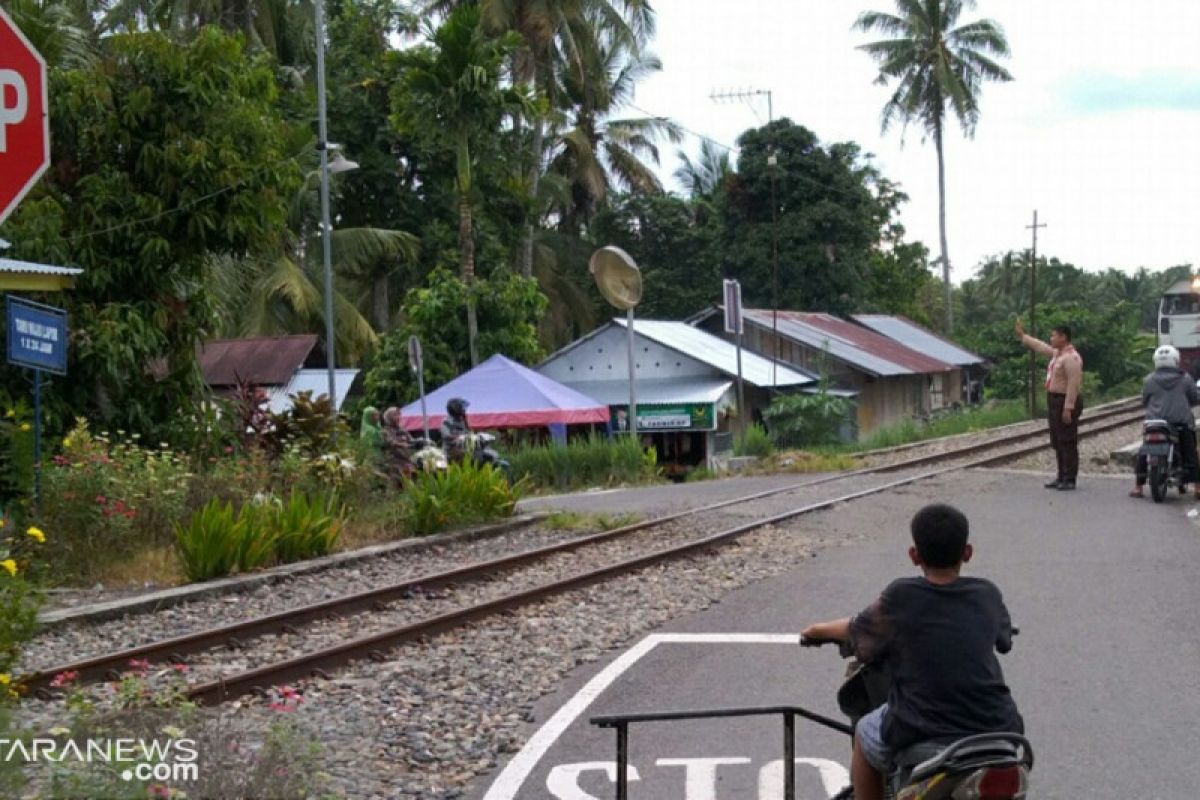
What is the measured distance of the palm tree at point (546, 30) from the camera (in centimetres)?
3800

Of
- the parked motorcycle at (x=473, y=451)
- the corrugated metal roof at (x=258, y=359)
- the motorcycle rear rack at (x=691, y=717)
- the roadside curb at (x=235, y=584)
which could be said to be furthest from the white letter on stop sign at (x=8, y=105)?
the corrugated metal roof at (x=258, y=359)

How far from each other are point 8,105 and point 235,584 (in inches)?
310

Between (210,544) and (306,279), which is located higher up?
(306,279)

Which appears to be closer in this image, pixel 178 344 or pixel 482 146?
pixel 178 344

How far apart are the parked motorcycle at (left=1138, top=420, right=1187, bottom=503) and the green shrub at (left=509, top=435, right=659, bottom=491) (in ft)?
34.5

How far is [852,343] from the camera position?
137ft

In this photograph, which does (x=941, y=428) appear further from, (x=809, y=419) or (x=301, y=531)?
(x=301, y=531)

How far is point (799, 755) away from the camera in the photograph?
642 centimetres

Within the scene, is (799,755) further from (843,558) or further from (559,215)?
(559,215)

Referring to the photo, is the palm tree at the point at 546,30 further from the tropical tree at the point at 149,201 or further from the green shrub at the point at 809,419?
the tropical tree at the point at 149,201

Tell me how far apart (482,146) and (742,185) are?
1841 centimetres

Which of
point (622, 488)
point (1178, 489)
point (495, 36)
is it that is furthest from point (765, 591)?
point (495, 36)

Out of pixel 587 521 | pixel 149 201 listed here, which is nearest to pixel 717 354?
pixel 587 521

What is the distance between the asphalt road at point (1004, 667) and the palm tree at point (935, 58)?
42.9 metres
